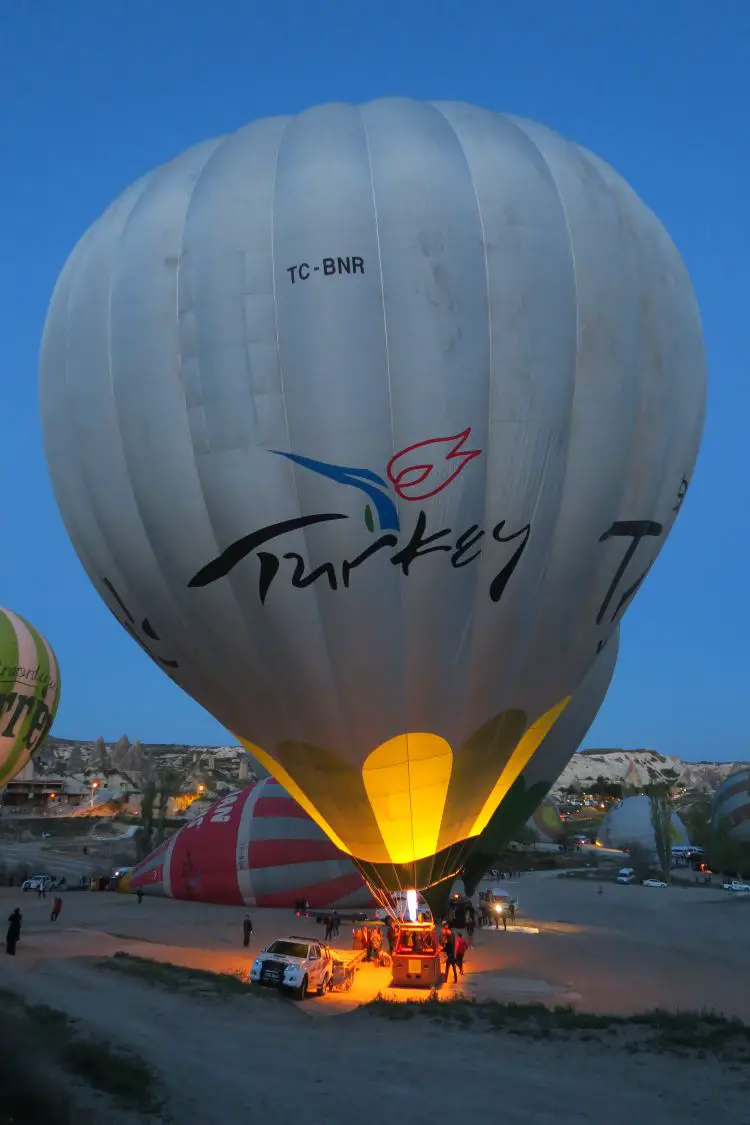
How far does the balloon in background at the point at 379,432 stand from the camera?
35.9 feet

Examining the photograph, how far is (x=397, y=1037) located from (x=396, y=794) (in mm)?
3347

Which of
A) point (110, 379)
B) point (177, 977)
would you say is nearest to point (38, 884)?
point (177, 977)

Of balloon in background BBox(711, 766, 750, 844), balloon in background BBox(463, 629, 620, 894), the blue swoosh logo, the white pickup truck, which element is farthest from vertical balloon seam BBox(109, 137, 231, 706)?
balloon in background BBox(711, 766, 750, 844)

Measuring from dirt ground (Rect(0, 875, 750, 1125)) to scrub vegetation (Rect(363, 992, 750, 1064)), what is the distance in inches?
10.1

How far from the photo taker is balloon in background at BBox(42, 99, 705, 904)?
10.9 metres

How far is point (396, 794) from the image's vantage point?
12.2m

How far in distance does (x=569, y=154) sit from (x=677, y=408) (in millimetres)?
3953

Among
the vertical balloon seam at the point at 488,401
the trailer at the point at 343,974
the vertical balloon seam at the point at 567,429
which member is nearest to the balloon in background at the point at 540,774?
the trailer at the point at 343,974

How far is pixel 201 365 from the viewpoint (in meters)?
11.2

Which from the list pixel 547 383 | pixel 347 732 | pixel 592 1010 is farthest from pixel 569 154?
pixel 592 1010

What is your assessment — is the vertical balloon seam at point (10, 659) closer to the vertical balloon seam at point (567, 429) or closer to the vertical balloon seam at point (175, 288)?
the vertical balloon seam at point (175, 288)

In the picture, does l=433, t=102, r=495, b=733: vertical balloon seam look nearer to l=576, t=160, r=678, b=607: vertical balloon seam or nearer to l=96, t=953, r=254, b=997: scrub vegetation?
l=576, t=160, r=678, b=607: vertical balloon seam

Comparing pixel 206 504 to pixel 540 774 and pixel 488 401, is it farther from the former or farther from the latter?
pixel 540 774

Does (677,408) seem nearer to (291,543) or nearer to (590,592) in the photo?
(590,592)
